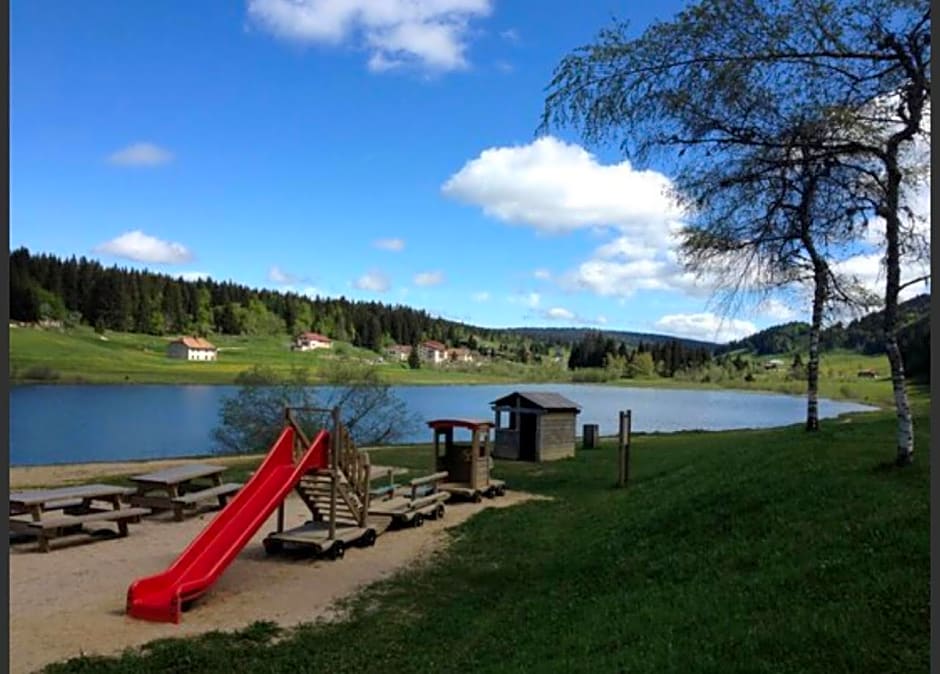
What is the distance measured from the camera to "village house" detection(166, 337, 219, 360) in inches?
3420

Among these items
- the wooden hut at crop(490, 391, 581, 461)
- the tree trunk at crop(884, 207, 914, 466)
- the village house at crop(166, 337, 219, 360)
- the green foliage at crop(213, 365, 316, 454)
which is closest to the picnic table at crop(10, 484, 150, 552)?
the tree trunk at crop(884, 207, 914, 466)

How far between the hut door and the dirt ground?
9.61m

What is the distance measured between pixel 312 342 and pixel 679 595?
85530 millimetres

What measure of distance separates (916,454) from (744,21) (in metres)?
5.73

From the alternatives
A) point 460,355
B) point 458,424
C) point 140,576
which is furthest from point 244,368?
point 140,576

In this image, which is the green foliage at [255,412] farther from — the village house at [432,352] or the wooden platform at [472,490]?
the village house at [432,352]

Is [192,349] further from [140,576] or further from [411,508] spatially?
[140,576]

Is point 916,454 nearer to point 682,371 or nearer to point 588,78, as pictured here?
point 588,78

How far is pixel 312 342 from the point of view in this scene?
8931 centimetres

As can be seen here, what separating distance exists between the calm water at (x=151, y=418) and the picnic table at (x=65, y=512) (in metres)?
6.12

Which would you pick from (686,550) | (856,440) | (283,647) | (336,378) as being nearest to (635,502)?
(856,440)

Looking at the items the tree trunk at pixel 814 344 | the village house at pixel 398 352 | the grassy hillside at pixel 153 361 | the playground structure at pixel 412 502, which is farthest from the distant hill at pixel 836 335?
the village house at pixel 398 352

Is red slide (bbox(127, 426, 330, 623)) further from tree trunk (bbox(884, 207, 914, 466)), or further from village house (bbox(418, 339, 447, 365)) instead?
village house (bbox(418, 339, 447, 365))

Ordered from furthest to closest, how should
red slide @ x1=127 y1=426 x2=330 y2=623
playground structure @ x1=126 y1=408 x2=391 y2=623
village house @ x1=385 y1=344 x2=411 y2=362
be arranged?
village house @ x1=385 y1=344 x2=411 y2=362
playground structure @ x1=126 y1=408 x2=391 y2=623
red slide @ x1=127 y1=426 x2=330 y2=623
